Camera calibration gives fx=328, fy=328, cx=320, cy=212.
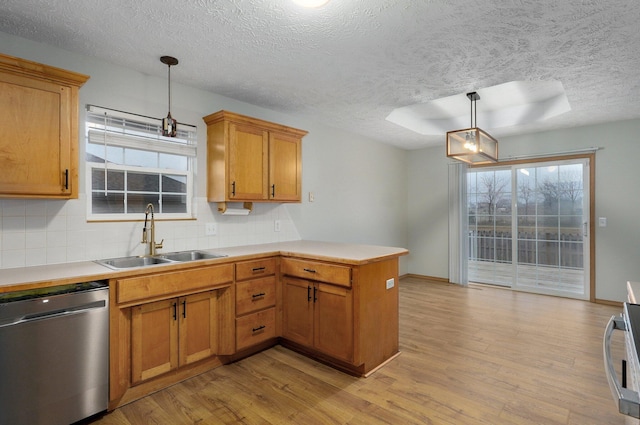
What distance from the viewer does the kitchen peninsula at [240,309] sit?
2107 millimetres

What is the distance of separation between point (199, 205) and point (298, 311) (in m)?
1.37

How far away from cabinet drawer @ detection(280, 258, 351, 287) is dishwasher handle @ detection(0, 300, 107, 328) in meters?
1.39

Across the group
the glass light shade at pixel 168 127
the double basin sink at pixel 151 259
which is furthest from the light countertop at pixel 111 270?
the glass light shade at pixel 168 127

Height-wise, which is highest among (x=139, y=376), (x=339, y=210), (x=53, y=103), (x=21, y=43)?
(x=21, y=43)

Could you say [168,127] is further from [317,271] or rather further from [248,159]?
[317,271]

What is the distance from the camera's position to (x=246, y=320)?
2.75 m

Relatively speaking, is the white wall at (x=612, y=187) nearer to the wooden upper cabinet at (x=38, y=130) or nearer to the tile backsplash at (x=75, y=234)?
the tile backsplash at (x=75, y=234)

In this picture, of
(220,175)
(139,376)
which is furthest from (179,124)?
(139,376)

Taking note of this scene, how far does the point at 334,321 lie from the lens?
261cm

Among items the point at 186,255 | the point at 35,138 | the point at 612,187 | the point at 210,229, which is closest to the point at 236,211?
the point at 210,229

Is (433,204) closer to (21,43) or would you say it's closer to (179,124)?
(179,124)

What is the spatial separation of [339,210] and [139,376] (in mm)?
3106

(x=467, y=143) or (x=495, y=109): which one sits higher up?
(x=495, y=109)

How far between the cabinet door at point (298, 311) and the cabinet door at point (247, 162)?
35.4 inches
